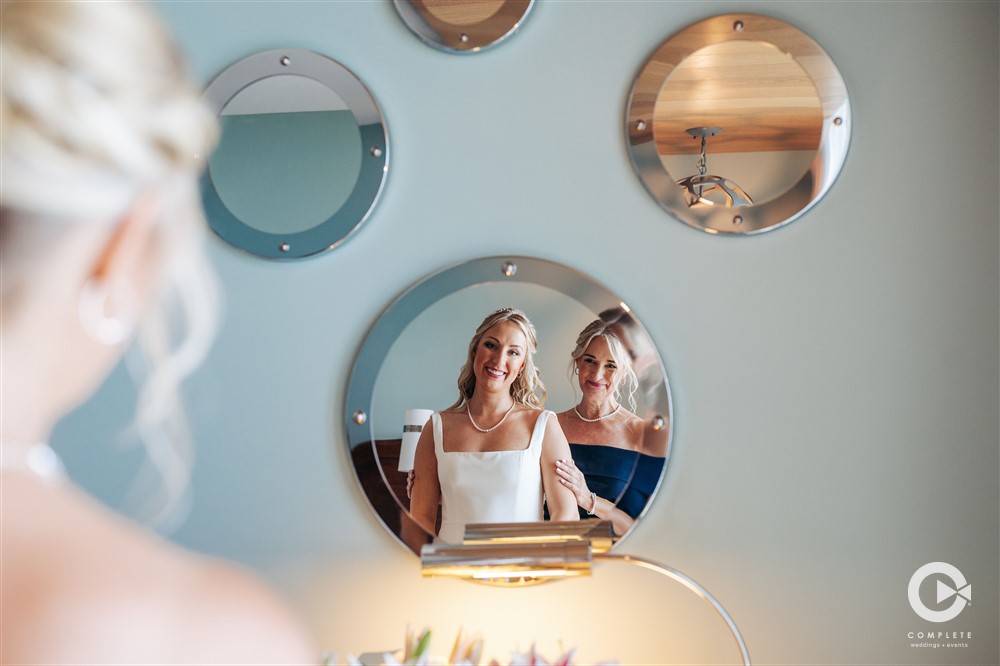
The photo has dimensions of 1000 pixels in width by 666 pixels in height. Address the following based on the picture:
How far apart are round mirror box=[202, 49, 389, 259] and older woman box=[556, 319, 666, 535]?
0.34 metres

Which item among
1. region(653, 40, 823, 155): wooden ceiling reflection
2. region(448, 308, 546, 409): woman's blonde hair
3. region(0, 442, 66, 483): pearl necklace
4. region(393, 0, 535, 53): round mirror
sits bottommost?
region(0, 442, 66, 483): pearl necklace

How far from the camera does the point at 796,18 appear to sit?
1.12m

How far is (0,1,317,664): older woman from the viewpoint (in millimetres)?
442

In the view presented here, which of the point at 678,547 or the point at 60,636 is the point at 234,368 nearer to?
the point at 678,547

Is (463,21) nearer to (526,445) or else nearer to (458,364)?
(458,364)

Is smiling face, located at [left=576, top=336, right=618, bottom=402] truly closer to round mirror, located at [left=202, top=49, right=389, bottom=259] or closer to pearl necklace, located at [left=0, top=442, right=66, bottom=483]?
round mirror, located at [left=202, top=49, right=389, bottom=259]

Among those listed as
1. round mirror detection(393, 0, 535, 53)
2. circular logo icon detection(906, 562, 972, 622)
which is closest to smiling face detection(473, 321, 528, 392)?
round mirror detection(393, 0, 535, 53)

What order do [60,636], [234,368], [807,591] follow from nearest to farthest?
[60,636]
[807,591]
[234,368]

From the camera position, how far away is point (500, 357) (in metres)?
1.11

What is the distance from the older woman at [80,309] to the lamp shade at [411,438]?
0.60 metres

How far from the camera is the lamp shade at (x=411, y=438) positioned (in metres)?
1.12

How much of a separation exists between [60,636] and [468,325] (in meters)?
0.73

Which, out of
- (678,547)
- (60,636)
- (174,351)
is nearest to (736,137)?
(678,547)

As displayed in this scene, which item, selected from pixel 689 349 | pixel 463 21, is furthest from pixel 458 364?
pixel 463 21
